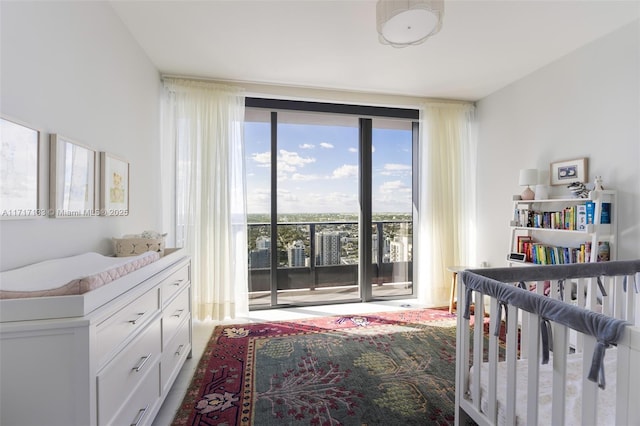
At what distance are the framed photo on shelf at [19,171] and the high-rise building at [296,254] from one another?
8.42 feet

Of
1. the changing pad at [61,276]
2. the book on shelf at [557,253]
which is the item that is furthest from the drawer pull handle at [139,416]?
the book on shelf at [557,253]

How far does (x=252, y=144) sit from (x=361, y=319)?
7.92 ft

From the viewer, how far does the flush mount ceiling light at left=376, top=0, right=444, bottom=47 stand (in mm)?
1644

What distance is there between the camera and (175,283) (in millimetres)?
1921

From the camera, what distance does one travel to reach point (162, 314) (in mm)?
1667

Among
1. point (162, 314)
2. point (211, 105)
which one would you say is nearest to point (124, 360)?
point (162, 314)

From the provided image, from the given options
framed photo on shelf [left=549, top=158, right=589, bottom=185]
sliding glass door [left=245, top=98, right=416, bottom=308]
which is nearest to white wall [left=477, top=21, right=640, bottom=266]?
framed photo on shelf [left=549, top=158, right=589, bottom=185]

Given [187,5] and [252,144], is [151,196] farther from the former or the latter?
[187,5]

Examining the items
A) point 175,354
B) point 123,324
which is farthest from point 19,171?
point 175,354

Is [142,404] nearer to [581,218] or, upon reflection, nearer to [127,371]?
[127,371]

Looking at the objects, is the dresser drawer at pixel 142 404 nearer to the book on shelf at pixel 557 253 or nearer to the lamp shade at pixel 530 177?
the book on shelf at pixel 557 253

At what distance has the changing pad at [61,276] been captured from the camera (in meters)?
1.01

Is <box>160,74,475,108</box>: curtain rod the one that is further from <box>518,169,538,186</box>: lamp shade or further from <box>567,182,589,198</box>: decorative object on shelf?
<box>567,182,589,198</box>: decorative object on shelf

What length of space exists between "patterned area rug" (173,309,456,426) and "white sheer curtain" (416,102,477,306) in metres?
0.73
